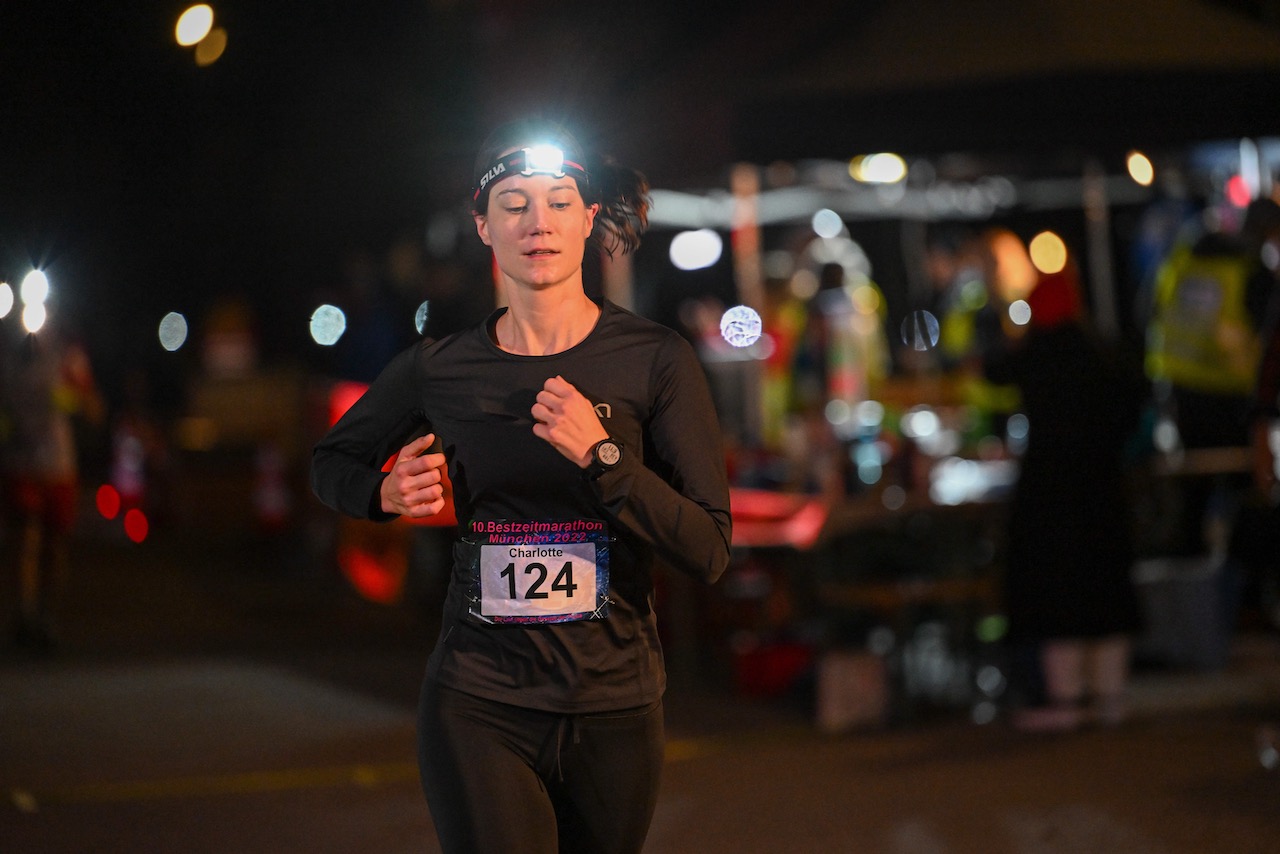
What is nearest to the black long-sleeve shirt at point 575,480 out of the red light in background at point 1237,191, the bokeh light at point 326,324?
the red light in background at point 1237,191

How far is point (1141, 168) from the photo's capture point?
448 inches

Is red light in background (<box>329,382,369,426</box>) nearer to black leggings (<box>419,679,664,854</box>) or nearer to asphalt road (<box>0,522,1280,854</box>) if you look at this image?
asphalt road (<box>0,522,1280,854</box>)

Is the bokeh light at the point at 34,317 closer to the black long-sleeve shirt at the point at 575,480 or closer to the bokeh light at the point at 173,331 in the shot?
the black long-sleeve shirt at the point at 575,480

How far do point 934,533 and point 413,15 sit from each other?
7.87 m

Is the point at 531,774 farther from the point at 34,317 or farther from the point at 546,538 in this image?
the point at 34,317

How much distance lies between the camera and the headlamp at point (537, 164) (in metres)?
3.21

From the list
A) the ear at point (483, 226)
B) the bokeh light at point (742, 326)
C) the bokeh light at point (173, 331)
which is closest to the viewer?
the ear at point (483, 226)

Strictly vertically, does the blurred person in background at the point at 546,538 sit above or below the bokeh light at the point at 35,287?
below

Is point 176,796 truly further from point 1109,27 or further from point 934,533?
point 1109,27

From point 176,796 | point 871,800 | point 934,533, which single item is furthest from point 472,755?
point 934,533

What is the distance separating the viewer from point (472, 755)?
3057 millimetres

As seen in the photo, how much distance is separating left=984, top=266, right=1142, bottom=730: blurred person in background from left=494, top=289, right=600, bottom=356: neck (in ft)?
15.0

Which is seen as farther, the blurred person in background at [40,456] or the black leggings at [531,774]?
the blurred person in background at [40,456]

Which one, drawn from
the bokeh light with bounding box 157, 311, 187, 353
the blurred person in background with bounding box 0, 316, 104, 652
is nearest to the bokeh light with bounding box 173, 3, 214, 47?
the blurred person in background with bounding box 0, 316, 104, 652
